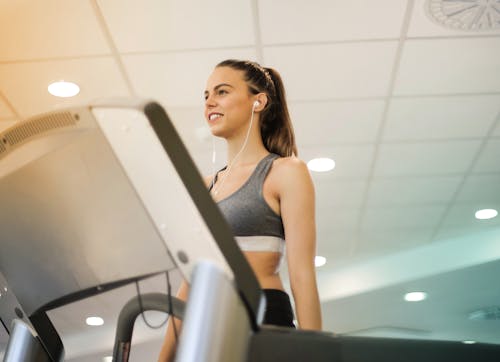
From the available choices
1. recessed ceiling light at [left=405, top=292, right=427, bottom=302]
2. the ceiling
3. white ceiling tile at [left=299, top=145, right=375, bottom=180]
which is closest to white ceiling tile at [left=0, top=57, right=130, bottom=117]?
the ceiling

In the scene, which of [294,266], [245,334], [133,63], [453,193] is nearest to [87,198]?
[245,334]

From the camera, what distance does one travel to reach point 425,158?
158 inches

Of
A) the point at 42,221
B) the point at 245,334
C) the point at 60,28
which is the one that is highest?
the point at 60,28

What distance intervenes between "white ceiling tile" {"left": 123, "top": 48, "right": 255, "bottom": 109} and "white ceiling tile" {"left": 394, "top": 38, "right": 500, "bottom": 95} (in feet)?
2.83

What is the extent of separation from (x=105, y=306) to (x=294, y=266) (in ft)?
1.47

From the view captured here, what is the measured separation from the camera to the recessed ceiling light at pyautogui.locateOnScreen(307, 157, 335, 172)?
4.02 meters

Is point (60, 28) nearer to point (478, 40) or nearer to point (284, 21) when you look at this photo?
point (284, 21)

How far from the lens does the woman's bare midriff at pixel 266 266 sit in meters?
1.07

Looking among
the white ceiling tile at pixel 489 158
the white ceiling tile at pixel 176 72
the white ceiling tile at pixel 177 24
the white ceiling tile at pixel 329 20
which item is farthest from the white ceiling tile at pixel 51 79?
the white ceiling tile at pixel 489 158

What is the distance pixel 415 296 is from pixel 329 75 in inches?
171

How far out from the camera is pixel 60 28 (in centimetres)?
270

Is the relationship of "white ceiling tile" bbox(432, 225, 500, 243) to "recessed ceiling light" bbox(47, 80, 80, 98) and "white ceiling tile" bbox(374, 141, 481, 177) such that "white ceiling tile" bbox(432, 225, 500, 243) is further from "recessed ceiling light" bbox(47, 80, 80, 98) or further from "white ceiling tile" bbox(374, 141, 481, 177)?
"recessed ceiling light" bbox(47, 80, 80, 98)

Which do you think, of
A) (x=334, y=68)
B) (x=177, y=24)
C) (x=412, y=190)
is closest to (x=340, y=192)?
(x=412, y=190)

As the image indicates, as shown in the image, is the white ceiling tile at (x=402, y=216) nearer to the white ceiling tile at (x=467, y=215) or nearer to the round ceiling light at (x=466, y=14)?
the white ceiling tile at (x=467, y=215)
